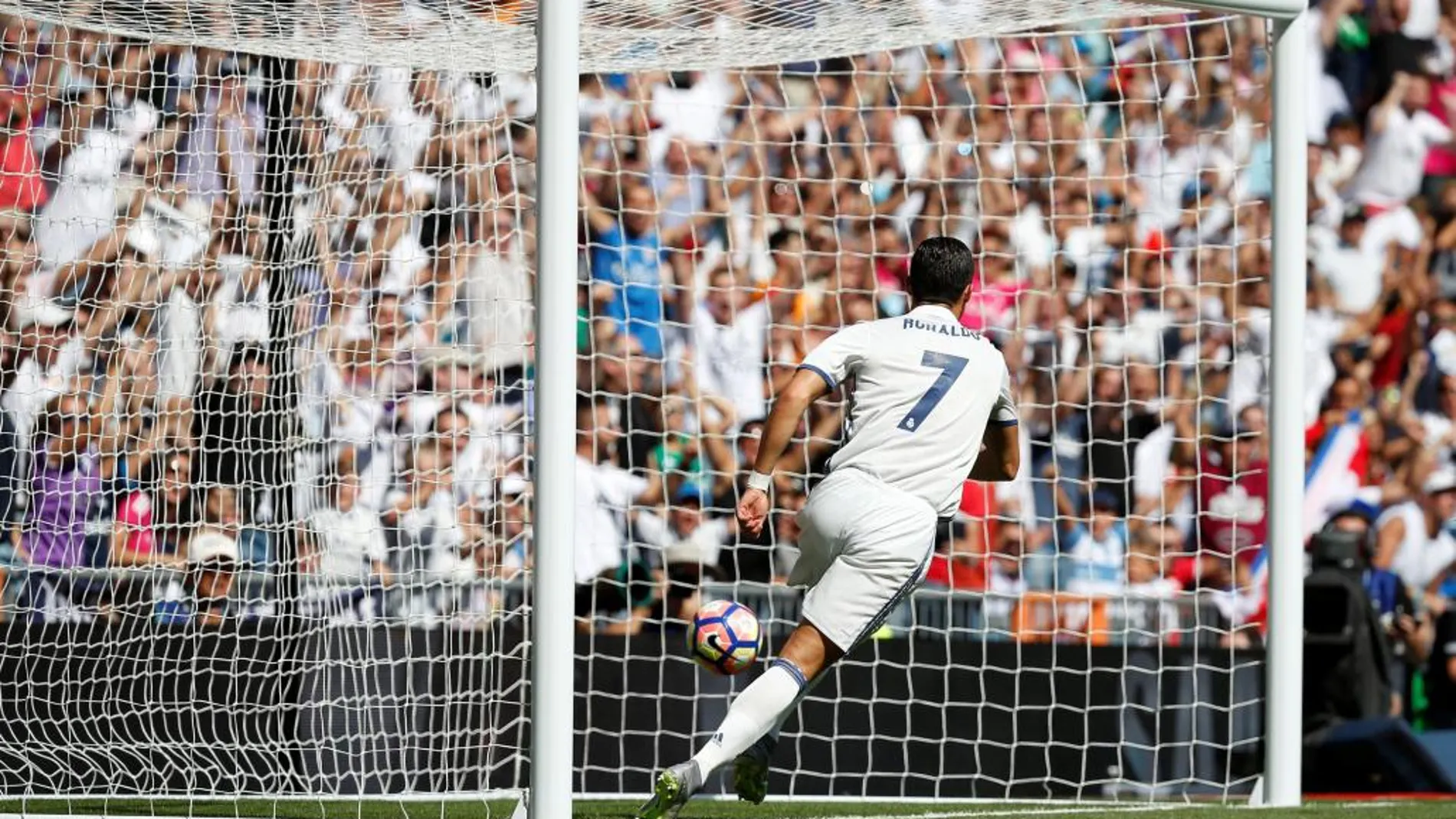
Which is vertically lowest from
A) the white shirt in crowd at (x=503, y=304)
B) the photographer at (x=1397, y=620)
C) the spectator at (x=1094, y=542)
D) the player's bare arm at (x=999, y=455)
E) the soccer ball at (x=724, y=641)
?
the photographer at (x=1397, y=620)

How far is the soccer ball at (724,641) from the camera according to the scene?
520 cm

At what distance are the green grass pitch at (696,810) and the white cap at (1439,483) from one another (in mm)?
3704

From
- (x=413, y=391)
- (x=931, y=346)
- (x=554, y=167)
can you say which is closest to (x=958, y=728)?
(x=413, y=391)

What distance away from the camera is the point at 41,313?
317 inches

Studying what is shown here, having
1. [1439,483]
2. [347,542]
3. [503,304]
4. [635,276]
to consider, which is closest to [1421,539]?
[1439,483]

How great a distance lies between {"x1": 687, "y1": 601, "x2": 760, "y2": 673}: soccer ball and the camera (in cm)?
520

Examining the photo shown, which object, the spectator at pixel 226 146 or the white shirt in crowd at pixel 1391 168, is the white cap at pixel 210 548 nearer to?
the spectator at pixel 226 146

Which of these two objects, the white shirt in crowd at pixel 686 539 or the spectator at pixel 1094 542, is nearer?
the white shirt in crowd at pixel 686 539

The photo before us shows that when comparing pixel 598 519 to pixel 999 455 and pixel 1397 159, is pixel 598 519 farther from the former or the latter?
pixel 1397 159

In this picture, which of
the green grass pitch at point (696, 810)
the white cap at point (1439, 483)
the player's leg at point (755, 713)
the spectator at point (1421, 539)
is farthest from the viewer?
the white cap at point (1439, 483)

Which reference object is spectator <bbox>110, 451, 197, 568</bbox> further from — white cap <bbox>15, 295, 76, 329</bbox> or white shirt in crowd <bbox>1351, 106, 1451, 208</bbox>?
white shirt in crowd <bbox>1351, 106, 1451, 208</bbox>

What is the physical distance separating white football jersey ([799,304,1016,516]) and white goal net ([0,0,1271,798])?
4.57 ft

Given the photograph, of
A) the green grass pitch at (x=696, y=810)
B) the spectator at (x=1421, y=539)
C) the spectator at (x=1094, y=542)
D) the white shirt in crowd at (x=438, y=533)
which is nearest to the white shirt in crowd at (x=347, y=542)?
the white shirt in crowd at (x=438, y=533)

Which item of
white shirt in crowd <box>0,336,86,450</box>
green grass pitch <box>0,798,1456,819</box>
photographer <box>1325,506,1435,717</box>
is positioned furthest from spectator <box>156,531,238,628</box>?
photographer <box>1325,506,1435,717</box>
